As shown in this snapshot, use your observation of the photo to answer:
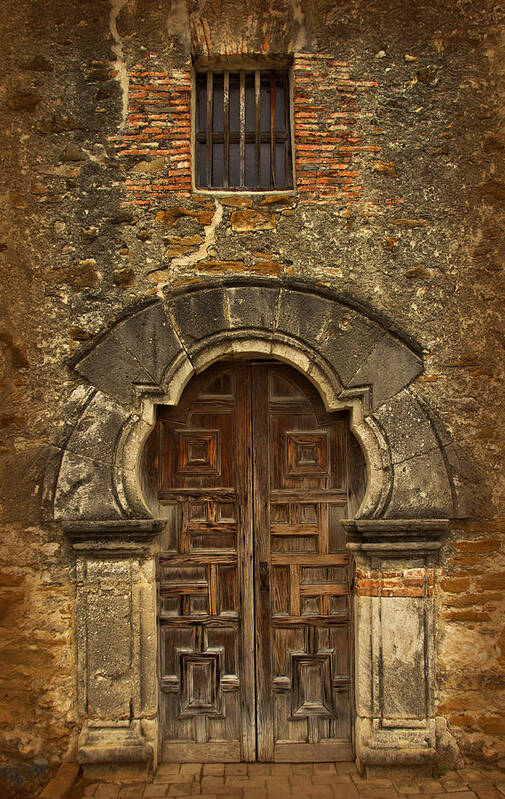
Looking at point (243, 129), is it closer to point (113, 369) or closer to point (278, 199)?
point (278, 199)

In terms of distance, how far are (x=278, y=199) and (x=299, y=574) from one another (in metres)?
2.37

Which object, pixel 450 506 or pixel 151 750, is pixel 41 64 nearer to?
pixel 450 506

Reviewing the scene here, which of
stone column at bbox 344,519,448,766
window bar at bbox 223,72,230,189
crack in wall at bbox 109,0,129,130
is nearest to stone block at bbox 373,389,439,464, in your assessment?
stone column at bbox 344,519,448,766

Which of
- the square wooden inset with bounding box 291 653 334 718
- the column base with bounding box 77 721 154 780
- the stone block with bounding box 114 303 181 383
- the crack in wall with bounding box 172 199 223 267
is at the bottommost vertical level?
the column base with bounding box 77 721 154 780

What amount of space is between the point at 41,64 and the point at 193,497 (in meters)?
2.88

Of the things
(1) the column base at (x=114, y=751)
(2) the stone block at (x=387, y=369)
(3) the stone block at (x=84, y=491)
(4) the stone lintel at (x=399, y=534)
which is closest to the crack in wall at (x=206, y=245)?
(2) the stone block at (x=387, y=369)

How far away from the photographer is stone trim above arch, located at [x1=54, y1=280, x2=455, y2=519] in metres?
Answer: 3.40

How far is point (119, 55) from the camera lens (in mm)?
3596

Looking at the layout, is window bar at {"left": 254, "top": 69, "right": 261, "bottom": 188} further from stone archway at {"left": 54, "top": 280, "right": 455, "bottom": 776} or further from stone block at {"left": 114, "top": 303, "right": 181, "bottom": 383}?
stone block at {"left": 114, "top": 303, "right": 181, "bottom": 383}

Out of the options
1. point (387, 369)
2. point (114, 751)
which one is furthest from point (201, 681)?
point (387, 369)

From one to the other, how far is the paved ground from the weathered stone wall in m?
1.11

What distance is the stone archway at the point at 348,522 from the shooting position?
3.33 meters

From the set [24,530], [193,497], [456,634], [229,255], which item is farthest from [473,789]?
[229,255]

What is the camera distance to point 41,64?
A: 359 centimetres
